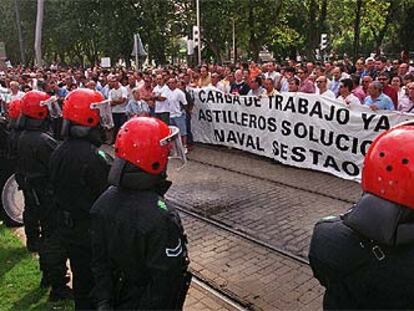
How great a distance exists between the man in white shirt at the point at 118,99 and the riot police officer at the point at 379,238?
12.0 meters

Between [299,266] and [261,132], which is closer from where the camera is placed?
[299,266]

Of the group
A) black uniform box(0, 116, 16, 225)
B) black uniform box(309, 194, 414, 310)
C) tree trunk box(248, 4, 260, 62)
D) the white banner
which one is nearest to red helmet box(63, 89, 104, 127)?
black uniform box(309, 194, 414, 310)

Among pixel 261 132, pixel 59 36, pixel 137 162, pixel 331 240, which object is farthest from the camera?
pixel 59 36

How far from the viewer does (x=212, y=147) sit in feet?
44.0

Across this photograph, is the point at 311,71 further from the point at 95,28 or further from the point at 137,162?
the point at 95,28

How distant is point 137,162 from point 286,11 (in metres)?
35.9

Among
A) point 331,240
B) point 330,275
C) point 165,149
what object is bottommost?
point 330,275

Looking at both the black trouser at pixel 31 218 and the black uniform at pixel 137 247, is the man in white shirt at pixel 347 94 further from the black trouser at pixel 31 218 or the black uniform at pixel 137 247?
the black uniform at pixel 137 247

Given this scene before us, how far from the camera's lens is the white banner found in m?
9.27

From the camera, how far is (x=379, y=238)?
2053 millimetres

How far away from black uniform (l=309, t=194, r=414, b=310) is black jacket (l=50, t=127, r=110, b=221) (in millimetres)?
2238

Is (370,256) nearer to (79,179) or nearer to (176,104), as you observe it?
(79,179)

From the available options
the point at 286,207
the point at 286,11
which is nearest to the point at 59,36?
the point at 286,11

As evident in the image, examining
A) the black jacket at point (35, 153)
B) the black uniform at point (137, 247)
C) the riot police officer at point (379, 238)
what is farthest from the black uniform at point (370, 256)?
the black jacket at point (35, 153)
